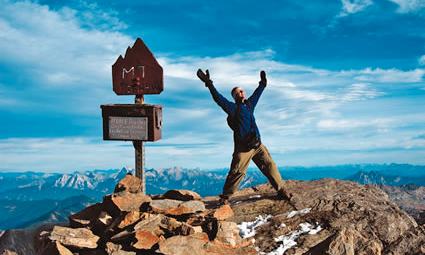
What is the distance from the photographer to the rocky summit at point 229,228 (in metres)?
13.0

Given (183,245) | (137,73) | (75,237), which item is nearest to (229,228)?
(183,245)

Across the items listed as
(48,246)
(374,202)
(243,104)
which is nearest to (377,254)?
(374,202)

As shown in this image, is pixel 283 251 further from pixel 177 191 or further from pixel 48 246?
pixel 48 246

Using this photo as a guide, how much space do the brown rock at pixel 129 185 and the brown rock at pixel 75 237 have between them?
265cm

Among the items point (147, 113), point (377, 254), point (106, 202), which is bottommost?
point (377, 254)

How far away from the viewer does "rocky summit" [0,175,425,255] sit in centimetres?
1300

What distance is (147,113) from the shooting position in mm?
18578

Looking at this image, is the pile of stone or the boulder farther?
the boulder

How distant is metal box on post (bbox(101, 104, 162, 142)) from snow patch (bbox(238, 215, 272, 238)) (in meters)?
5.62

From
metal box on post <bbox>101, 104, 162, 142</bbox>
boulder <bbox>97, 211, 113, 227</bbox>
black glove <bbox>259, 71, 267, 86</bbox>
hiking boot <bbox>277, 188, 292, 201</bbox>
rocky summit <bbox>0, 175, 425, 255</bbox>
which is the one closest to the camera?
rocky summit <bbox>0, 175, 425, 255</bbox>

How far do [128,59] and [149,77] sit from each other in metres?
1.21

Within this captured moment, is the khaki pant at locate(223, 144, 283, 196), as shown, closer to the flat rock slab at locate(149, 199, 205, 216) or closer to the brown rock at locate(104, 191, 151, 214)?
the flat rock slab at locate(149, 199, 205, 216)

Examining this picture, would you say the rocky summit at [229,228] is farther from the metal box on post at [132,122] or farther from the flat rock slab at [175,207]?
the metal box on post at [132,122]

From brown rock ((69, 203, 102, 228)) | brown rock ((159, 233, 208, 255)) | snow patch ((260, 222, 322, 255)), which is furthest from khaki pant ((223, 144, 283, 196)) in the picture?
brown rock ((69, 203, 102, 228))
